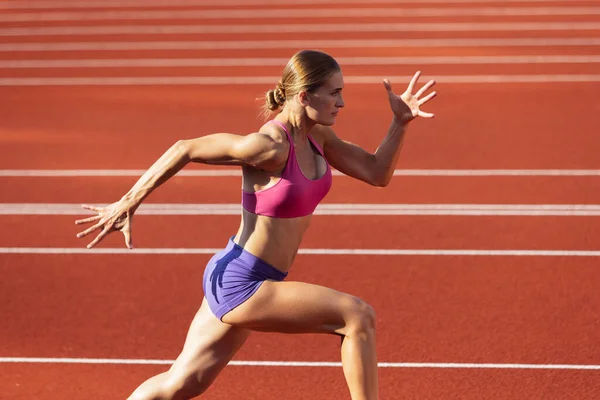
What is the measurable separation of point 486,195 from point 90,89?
7.31 m

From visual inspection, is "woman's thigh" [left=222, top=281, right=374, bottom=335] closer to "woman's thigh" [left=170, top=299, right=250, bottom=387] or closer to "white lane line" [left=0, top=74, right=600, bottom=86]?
"woman's thigh" [left=170, top=299, right=250, bottom=387]

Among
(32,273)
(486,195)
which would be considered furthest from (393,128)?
(486,195)

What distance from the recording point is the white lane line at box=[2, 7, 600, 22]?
21406 mm

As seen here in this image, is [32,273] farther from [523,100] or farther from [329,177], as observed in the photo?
[523,100]

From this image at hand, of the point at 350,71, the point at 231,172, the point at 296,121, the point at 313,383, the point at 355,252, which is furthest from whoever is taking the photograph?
the point at 350,71

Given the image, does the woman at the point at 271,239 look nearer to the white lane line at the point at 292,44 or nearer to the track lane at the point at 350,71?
the track lane at the point at 350,71

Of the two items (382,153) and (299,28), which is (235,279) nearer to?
(382,153)

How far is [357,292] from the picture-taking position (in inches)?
286

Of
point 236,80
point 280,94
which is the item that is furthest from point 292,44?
point 280,94

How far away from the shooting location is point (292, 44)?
18.9 metres

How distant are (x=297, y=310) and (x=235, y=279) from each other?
0.27 m

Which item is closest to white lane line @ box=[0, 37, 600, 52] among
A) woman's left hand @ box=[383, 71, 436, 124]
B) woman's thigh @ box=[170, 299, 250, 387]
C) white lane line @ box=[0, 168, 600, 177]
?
white lane line @ box=[0, 168, 600, 177]

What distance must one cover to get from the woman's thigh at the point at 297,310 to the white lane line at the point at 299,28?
1578cm

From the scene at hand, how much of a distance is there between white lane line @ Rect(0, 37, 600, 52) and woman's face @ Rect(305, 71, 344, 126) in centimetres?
1404
